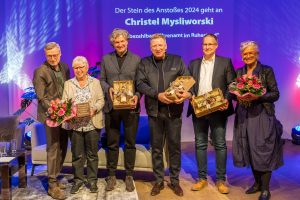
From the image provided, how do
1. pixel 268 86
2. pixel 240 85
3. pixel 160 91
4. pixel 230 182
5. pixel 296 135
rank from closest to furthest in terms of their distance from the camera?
1. pixel 240 85
2. pixel 268 86
3. pixel 160 91
4. pixel 230 182
5. pixel 296 135

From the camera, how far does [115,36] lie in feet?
14.2

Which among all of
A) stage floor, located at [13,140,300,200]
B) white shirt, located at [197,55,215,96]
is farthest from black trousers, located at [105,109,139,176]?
white shirt, located at [197,55,215,96]

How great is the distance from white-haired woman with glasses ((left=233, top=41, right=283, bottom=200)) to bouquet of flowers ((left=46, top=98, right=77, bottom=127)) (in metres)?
1.77

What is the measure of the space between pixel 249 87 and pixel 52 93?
2059 mm

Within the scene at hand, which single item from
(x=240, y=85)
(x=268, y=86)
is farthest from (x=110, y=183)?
(x=268, y=86)

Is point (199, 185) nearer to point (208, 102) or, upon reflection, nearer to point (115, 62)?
point (208, 102)

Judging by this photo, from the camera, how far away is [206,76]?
4559 millimetres

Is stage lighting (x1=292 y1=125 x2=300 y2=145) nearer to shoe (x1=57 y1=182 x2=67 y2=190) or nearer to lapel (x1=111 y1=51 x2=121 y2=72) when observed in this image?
lapel (x1=111 y1=51 x2=121 y2=72)

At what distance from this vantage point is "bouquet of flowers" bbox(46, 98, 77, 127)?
13.3ft

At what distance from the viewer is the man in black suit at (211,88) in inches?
177

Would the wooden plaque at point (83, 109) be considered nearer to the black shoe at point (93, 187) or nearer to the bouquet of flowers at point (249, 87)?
the black shoe at point (93, 187)

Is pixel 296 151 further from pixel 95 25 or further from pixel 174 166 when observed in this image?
pixel 95 25

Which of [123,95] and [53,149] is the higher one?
[123,95]

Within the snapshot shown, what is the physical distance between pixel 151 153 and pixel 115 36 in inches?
58.6
